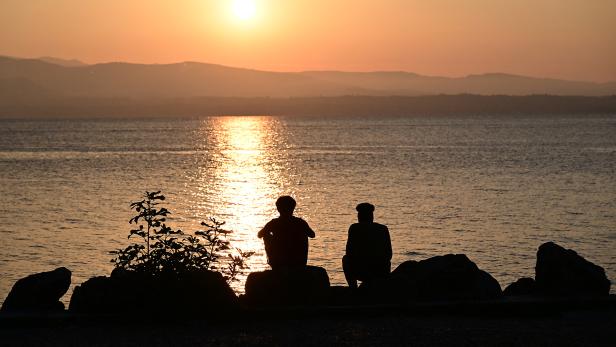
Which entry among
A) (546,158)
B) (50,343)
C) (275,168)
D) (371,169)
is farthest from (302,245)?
(546,158)

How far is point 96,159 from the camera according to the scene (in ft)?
305

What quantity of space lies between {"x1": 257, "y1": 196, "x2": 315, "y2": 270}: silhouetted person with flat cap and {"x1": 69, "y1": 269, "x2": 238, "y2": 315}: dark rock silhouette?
1.01m

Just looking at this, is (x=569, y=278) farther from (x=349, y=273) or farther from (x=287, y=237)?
(x=287, y=237)

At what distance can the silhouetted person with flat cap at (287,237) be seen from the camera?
1232 cm

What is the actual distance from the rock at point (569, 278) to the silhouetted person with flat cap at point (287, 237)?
2.97 meters

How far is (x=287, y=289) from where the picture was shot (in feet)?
38.7

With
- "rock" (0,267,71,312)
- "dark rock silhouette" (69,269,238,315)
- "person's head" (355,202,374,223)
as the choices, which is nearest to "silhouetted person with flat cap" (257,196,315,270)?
"person's head" (355,202,374,223)

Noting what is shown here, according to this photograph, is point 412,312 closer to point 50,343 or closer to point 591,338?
point 591,338

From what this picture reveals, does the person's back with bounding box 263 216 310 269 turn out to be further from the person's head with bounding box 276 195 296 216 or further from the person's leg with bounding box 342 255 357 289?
the person's leg with bounding box 342 255 357 289

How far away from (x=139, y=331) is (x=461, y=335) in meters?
3.46

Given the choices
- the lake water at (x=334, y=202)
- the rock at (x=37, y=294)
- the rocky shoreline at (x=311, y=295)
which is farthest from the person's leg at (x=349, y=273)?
the lake water at (x=334, y=202)

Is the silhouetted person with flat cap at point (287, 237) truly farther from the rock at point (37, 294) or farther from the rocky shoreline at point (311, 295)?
the rock at point (37, 294)

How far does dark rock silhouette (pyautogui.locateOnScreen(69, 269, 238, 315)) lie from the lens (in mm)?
11445

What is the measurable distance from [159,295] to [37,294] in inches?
63.7
